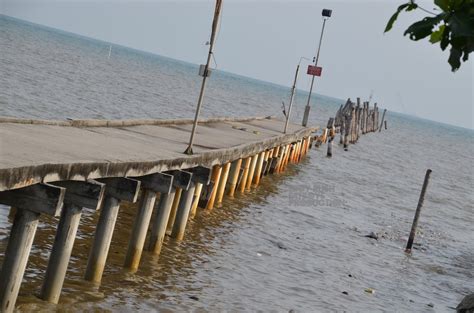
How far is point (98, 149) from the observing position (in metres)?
11.6

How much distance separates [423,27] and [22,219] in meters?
5.50

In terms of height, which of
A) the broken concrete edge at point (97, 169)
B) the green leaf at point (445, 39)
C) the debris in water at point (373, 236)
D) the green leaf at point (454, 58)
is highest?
the green leaf at point (445, 39)

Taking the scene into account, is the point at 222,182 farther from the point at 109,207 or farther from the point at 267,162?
the point at 109,207

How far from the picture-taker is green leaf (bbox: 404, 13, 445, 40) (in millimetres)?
3754

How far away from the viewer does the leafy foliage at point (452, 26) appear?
3666 millimetres

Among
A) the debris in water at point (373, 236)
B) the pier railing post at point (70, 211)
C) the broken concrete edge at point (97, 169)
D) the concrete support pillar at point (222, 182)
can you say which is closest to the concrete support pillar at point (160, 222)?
the broken concrete edge at point (97, 169)

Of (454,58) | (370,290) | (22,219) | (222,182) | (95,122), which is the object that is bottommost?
(370,290)

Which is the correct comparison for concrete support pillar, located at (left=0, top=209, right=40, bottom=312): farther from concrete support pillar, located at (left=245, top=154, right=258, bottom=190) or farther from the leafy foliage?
concrete support pillar, located at (left=245, top=154, right=258, bottom=190)

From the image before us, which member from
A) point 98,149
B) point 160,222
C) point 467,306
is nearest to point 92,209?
point 98,149

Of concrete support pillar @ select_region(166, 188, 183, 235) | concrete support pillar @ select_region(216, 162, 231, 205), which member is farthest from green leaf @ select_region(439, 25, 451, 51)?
concrete support pillar @ select_region(216, 162, 231, 205)

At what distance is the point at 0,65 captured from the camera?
51000 mm

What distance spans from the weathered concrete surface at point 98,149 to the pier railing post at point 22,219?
180 mm

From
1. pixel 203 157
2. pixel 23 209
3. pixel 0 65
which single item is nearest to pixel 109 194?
pixel 23 209

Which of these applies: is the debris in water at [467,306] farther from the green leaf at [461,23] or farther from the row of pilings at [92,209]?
the green leaf at [461,23]
